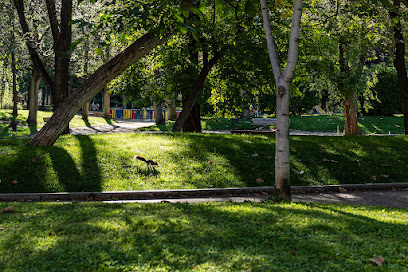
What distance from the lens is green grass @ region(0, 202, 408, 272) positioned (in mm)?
3902

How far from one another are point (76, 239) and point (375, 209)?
199 inches

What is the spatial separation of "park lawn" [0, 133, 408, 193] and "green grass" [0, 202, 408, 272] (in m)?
3.50

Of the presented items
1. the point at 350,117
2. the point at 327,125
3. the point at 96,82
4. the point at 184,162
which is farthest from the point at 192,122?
the point at 327,125

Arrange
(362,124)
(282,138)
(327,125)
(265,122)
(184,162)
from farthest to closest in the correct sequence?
(327,125) < (362,124) < (265,122) < (184,162) < (282,138)

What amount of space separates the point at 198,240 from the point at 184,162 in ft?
21.2

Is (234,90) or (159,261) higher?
(234,90)

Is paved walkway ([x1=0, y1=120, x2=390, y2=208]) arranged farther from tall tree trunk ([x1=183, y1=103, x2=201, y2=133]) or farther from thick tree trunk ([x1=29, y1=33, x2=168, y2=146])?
tall tree trunk ([x1=183, y1=103, x2=201, y2=133])

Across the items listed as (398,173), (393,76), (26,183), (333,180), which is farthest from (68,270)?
(393,76)

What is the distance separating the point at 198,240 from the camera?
4.51m

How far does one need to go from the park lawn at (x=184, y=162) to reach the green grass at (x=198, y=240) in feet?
11.5

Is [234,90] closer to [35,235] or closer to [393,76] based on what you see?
[35,235]

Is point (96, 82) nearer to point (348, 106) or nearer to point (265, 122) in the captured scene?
point (348, 106)

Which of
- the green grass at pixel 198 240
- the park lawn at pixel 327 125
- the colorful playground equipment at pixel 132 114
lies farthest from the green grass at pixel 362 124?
the colorful playground equipment at pixel 132 114

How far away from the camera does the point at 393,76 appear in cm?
2914
